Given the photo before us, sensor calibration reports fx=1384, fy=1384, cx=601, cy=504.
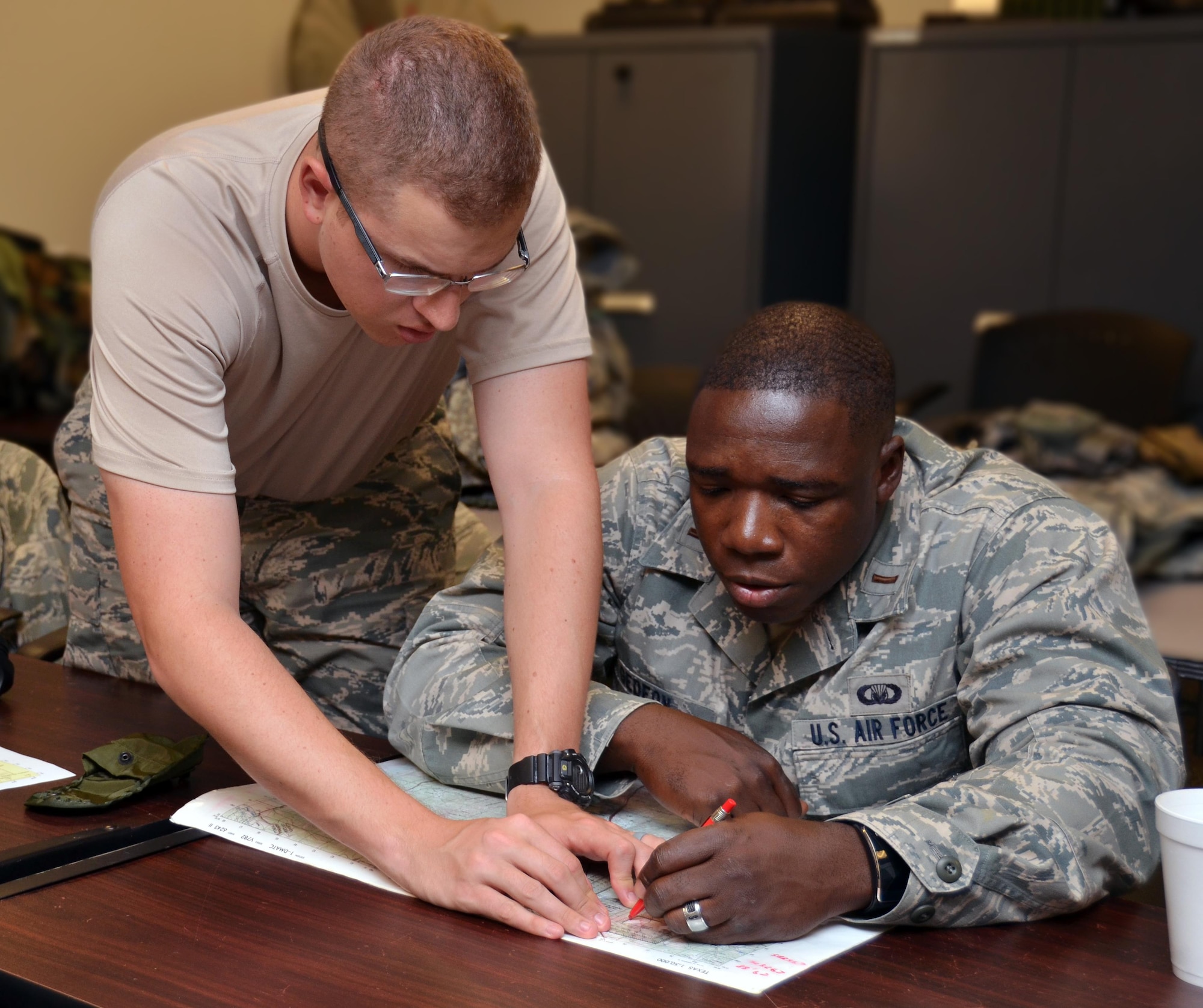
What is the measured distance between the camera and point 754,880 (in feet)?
3.30

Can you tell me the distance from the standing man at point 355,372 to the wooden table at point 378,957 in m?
0.06

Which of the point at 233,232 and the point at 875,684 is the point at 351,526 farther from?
the point at 875,684

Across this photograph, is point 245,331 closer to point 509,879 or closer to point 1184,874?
point 509,879

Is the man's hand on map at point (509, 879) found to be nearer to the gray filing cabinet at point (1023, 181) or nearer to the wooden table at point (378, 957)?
the wooden table at point (378, 957)

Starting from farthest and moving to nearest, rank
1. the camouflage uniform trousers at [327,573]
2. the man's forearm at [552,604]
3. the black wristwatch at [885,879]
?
the camouflage uniform trousers at [327,573], the man's forearm at [552,604], the black wristwatch at [885,879]

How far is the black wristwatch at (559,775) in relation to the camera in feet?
4.03

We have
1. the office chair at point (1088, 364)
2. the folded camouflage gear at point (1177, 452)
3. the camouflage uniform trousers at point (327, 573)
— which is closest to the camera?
the camouflage uniform trousers at point (327, 573)

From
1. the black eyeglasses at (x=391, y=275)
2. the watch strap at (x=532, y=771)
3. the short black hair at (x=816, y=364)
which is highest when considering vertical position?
the black eyeglasses at (x=391, y=275)

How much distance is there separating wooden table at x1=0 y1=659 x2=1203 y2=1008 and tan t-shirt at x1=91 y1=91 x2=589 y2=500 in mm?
341

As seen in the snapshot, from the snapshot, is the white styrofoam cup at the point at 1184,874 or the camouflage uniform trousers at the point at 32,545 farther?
the camouflage uniform trousers at the point at 32,545

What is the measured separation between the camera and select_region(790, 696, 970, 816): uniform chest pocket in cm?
135

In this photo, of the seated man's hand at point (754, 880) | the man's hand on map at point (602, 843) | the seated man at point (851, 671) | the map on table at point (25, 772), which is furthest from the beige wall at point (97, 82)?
the seated man's hand at point (754, 880)

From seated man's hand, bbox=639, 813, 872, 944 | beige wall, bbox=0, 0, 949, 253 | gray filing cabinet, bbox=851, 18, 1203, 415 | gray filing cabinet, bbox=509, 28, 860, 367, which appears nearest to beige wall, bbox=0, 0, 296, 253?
beige wall, bbox=0, 0, 949, 253

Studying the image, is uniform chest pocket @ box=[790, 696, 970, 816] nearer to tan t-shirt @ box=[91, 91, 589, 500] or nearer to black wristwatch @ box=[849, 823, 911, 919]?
black wristwatch @ box=[849, 823, 911, 919]
